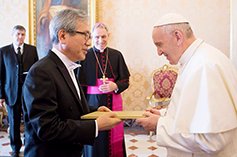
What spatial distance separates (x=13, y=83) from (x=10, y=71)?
23cm

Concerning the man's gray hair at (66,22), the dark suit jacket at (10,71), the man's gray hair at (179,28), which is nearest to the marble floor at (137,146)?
the dark suit jacket at (10,71)

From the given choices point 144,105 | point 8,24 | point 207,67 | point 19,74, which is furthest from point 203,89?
point 8,24

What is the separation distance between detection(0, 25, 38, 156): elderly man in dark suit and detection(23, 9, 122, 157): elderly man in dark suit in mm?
2542

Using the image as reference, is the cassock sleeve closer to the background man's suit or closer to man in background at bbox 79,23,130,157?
man in background at bbox 79,23,130,157

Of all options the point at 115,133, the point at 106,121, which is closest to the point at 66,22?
the point at 106,121

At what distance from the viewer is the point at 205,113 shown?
1417mm

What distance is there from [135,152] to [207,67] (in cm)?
321

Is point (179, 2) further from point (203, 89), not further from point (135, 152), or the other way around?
point (203, 89)

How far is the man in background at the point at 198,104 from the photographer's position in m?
1.41

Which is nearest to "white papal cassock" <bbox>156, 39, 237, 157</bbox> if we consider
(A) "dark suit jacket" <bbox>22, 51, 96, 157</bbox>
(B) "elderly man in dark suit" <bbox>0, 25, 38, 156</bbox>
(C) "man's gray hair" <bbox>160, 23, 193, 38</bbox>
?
(C) "man's gray hair" <bbox>160, 23, 193, 38</bbox>

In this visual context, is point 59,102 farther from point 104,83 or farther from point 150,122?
point 104,83

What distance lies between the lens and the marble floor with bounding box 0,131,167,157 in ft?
14.0

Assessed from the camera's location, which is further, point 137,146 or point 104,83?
point 137,146

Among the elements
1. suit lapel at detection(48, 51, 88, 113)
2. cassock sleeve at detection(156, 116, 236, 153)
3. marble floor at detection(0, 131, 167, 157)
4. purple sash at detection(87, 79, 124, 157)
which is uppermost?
suit lapel at detection(48, 51, 88, 113)
